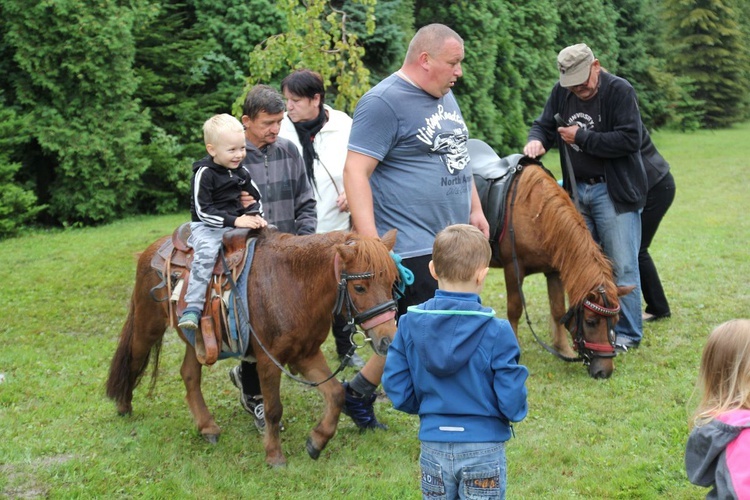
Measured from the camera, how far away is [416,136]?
4539mm

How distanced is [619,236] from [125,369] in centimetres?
381

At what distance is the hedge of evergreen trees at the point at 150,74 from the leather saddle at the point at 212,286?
4420 millimetres

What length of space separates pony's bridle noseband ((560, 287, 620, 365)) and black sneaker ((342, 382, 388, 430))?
1676mm

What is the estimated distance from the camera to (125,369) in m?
5.35

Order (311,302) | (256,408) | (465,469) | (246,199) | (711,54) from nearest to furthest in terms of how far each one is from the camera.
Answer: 1. (465,469)
2. (311,302)
3. (246,199)
4. (256,408)
5. (711,54)

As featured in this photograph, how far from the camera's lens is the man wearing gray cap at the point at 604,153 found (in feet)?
20.2

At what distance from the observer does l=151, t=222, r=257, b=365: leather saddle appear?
4582 millimetres

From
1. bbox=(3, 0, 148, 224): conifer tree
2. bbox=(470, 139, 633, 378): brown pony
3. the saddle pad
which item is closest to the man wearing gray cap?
bbox=(470, 139, 633, 378): brown pony

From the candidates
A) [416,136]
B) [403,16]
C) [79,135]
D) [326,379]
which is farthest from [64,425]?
[403,16]

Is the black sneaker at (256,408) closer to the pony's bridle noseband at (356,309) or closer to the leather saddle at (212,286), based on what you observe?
the leather saddle at (212,286)

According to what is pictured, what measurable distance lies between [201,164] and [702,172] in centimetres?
1688

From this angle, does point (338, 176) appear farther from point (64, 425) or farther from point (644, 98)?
point (644, 98)

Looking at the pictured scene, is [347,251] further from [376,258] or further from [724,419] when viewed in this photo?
[724,419]

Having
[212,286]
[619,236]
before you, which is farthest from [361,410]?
[619,236]
